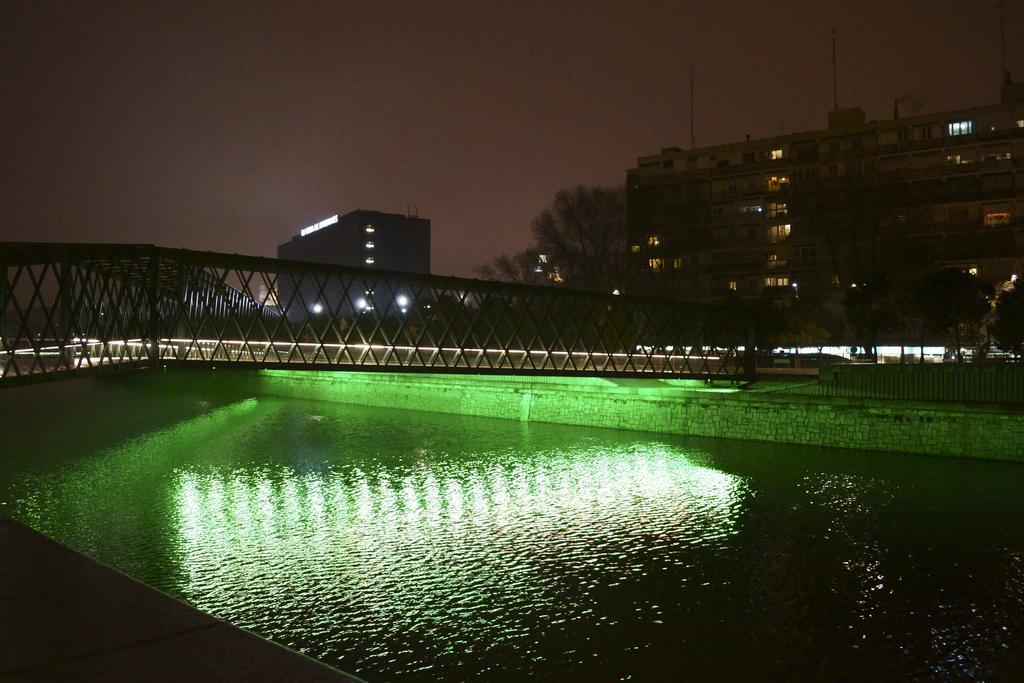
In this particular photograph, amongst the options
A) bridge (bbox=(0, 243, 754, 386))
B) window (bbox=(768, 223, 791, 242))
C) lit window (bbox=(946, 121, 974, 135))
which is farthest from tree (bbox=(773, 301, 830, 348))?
lit window (bbox=(946, 121, 974, 135))

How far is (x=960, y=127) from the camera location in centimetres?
7344

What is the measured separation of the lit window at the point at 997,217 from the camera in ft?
225

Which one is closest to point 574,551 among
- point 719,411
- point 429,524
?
point 429,524

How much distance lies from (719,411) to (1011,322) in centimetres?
1723

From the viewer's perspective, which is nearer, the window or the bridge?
the bridge

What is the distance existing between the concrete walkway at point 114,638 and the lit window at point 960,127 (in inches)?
3209

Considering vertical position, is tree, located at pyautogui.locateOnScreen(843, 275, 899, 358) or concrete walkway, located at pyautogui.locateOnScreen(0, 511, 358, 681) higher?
tree, located at pyautogui.locateOnScreen(843, 275, 899, 358)

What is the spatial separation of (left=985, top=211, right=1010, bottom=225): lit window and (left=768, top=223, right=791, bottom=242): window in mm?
16795

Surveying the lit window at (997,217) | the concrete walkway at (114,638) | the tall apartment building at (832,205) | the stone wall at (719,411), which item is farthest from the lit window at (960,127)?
the concrete walkway at (114,638)

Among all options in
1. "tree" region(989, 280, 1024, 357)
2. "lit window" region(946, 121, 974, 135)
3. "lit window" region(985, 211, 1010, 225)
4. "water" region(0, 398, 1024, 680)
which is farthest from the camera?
"lit window" region(946, 121, 974, 135)

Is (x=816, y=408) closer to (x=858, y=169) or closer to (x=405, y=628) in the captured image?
(x=405, y=628)

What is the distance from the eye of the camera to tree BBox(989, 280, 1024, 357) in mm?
42812

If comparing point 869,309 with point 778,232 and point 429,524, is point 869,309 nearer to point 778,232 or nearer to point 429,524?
point 778,232

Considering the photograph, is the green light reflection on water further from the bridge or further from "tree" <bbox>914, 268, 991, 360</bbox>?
"tree" <bbox>914, 268, 991, 360</bbox>
